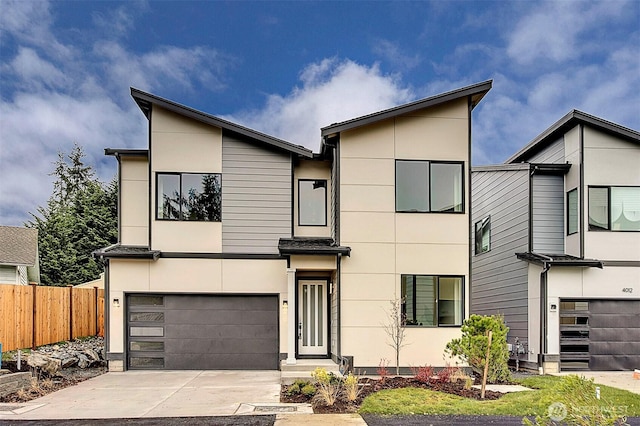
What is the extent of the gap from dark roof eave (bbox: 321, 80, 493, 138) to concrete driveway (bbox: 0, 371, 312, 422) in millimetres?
6068

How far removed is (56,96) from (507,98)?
31782 mm

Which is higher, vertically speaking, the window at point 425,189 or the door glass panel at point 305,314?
the window at point 425,189

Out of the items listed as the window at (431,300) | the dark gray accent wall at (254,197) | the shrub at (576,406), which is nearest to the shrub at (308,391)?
the window at (431,300)

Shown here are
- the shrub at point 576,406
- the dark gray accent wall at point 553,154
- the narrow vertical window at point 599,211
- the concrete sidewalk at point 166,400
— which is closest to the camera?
the shrub at point 576,406

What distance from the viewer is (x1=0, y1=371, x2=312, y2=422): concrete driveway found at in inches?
296

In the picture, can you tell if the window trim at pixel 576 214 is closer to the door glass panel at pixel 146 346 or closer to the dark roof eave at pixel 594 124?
the dark roof eave at pixel 594 124

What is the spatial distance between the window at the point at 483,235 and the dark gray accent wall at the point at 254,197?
7.09 m

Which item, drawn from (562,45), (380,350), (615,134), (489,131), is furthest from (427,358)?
(489,131)

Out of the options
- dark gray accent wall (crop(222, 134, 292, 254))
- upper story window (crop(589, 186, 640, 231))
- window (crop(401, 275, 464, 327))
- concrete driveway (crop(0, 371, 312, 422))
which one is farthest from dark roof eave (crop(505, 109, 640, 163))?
concrete driveway (crop(0, 371, 312, 422))

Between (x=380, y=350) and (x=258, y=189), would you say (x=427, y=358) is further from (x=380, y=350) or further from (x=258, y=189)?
(x=258, y=189)

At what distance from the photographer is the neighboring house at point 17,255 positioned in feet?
75.8

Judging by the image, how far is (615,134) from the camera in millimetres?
12609

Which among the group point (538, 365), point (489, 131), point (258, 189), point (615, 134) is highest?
point (489, 131)

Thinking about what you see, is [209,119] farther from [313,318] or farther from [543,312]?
[543,312]
